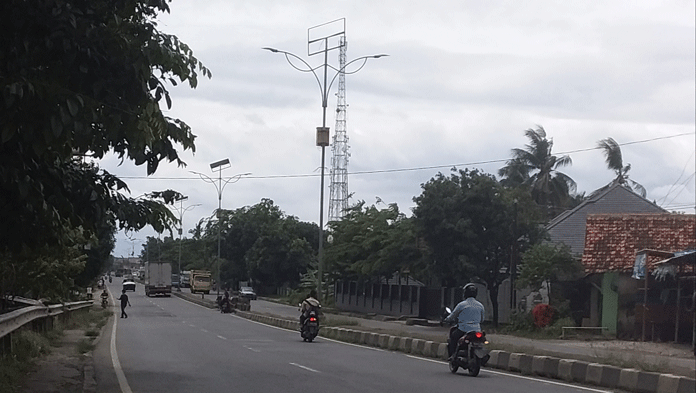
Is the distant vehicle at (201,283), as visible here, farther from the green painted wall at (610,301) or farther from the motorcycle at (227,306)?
the green painted wall at (610,301)

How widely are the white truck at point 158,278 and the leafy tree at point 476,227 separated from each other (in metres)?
53.8

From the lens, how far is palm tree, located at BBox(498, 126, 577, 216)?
65.9m

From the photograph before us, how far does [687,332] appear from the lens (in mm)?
29672

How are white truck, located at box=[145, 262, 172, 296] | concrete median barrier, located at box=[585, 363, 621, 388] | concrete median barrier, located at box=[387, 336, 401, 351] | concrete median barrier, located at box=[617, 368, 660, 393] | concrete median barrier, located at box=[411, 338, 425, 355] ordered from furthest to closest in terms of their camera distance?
white truck, located at box=[145, 262, 172, 296], concrete median barrier, located at box=[387, 336, 401, 351], concrete median barrier, located at box=[411, 338, 425, 355], concrete median barrier, located at box=[585, 363, 621, 388], concrete median barrier, located at box=[617, 368, 660, 393]

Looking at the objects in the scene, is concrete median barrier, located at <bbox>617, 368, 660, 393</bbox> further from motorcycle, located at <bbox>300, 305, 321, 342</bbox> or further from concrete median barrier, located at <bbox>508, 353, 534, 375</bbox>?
motorcycle, located at <bbox>300, 305, 321, 342</bbox>

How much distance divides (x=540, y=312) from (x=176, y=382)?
956 inches

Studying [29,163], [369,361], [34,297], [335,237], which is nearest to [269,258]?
[335,237]

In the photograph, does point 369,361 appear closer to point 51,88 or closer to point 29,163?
point 29,163

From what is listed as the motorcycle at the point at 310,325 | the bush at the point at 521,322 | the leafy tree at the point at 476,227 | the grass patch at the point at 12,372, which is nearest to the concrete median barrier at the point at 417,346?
the motorcycle at the point at 310,325

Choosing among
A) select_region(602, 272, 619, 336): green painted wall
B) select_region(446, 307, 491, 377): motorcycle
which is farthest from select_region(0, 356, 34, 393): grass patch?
select_region(602, 272, 619, 336): green painted wall

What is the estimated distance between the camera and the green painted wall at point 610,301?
114 ft

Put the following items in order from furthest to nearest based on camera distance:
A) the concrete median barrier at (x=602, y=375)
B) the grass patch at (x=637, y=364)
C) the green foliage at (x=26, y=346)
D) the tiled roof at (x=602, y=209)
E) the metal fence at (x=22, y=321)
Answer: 1. the tiled roof at (x=602, y=209)
2. the green foliage at (x=26, y=346)
3. the metal fence at (x=22, y=321)
4. the concrete median barrier at (x=602, y=375)
5. the grass patch at (x=637, y=364)

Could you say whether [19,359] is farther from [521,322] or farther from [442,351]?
[521,322]

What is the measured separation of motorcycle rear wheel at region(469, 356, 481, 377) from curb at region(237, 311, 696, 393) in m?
1.46
